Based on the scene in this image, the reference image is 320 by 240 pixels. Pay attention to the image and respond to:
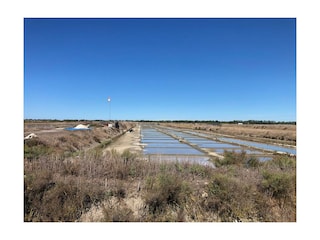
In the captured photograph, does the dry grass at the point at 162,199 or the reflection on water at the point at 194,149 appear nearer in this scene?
the dry grass at the point at 162,199

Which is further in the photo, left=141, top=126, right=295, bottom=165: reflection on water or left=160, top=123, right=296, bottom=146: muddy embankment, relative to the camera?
left=160, top=123, right=296, bottom=146: muddy embankment

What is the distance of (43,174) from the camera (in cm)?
443

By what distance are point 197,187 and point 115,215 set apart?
2.23m

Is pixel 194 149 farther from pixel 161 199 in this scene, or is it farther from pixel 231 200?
pixel 161 199

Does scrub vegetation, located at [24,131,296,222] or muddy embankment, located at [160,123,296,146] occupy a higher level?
scrub vegetation, located at [24,131,296,222]

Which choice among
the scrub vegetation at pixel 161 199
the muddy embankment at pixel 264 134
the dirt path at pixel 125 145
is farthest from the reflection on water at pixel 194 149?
the muddy embankment at pixel 264 134

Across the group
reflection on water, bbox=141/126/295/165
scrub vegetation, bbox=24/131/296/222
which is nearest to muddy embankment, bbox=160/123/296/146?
reflection on water, bbox=141/126/295/165

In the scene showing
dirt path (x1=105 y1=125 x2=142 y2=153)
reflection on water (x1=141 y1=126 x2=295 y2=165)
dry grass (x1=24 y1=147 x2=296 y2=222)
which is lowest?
reflection on water (x1=141 y1=126 x2=295 y2=165)

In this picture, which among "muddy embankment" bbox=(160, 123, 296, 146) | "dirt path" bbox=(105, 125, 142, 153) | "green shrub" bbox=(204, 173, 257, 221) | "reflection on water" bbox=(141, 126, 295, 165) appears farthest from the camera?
"muddy embankment" bbox=(160, 123, 296, 146)

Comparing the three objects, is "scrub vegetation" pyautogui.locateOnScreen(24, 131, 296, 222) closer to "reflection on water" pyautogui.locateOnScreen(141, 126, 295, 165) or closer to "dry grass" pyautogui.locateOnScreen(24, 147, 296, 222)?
"dry grass" pyautogui.locateOnScreen(24, 147, 296, 222)

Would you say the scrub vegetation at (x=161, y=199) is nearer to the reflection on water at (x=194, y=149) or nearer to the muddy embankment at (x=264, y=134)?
the reflection on water at (x=194, y=149)

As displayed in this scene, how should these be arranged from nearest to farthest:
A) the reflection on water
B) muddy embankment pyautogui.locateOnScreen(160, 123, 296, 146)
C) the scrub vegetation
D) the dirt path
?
the scrub vegetation, the reflection on water, the dirt path, muddy embankment pyautogui.locateOnScreen(160, 123, 296, 146)

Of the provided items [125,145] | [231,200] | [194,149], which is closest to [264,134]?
[194,149]
